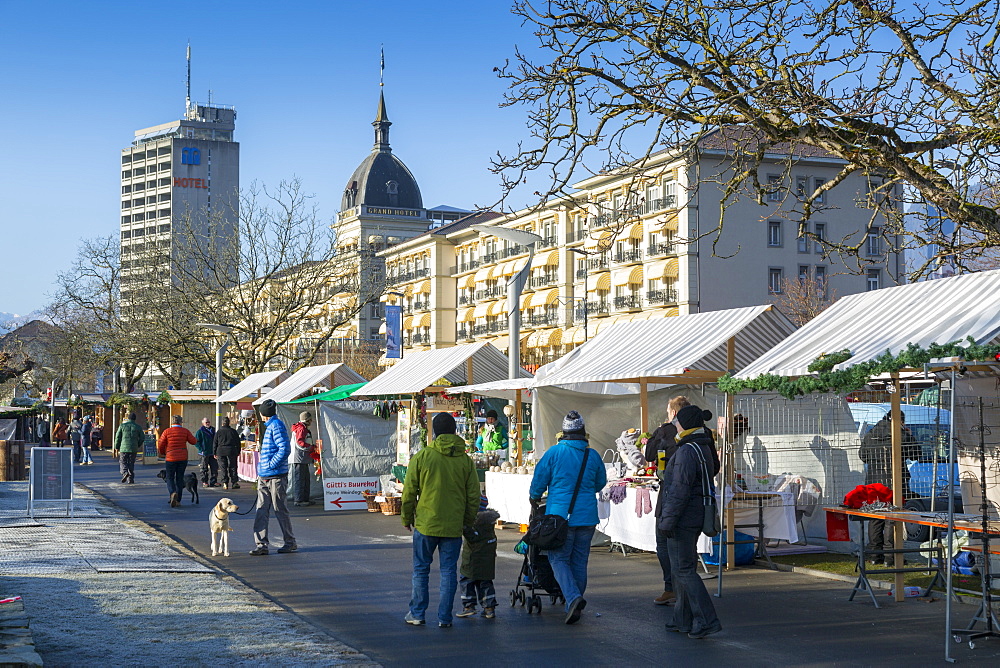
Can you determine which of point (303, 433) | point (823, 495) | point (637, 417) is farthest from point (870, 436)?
point (303, 433)

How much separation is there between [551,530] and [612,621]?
99cm

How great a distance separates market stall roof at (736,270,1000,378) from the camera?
31.6ft

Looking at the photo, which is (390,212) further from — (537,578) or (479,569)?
(479,569)

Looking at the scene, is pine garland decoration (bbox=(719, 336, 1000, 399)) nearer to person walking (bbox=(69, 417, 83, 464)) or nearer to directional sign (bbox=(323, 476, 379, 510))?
directional sign (bbox=(323, 476, 379, 510))

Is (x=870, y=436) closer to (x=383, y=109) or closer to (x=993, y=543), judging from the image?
(x=993, y=543)

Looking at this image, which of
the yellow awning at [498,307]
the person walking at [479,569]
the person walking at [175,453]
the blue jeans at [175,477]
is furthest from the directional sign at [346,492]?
the yellow awning at [498,307]

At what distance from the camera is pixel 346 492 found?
21406mm

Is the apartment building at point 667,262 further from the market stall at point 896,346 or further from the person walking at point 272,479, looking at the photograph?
the market stall at point 896,346

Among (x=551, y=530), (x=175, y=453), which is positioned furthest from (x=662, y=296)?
(x=551, y=530)

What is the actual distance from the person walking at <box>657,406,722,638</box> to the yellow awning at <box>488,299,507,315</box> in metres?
83.2

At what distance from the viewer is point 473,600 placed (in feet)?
32.3

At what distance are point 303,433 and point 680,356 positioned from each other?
998cm

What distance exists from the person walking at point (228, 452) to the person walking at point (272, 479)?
1248 cm

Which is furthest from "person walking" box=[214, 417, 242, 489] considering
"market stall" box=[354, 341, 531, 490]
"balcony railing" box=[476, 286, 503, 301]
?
"balcony railing" box=[476, 286, 503, 301]
